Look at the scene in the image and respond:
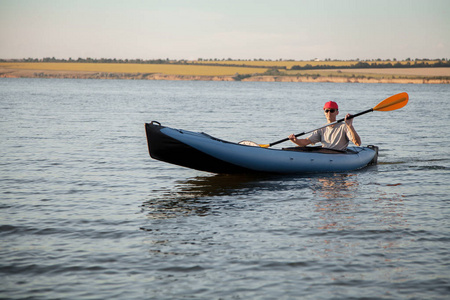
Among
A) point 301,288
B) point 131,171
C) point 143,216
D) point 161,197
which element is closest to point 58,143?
point 131,171

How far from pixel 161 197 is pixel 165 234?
2.71 m

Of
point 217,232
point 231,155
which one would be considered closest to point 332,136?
point 231,155

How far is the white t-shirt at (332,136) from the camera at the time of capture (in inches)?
475

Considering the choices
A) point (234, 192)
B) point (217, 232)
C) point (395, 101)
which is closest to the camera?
point (217, 232)

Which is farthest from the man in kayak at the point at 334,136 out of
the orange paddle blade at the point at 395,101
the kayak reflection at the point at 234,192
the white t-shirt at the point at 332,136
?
the orange paddle blade at the point at 395,101

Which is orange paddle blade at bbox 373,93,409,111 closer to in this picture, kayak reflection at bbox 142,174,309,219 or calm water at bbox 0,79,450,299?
calm water at bbox 0,79,450,299

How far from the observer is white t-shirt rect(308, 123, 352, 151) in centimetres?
1205

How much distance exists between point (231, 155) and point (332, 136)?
8.66 feet

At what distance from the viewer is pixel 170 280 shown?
567 cm

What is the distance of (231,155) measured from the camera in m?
11.2

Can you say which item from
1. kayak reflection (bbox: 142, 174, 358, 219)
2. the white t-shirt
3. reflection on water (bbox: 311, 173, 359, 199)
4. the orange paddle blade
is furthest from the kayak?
the orange paddle blade

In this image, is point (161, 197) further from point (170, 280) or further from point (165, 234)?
point (170, 280)

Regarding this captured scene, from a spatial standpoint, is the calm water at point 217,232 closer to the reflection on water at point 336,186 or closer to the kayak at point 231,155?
the reflection on water at point 336,186

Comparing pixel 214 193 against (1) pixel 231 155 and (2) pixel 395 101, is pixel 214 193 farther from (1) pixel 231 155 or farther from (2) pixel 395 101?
(2) pixel 395 101
